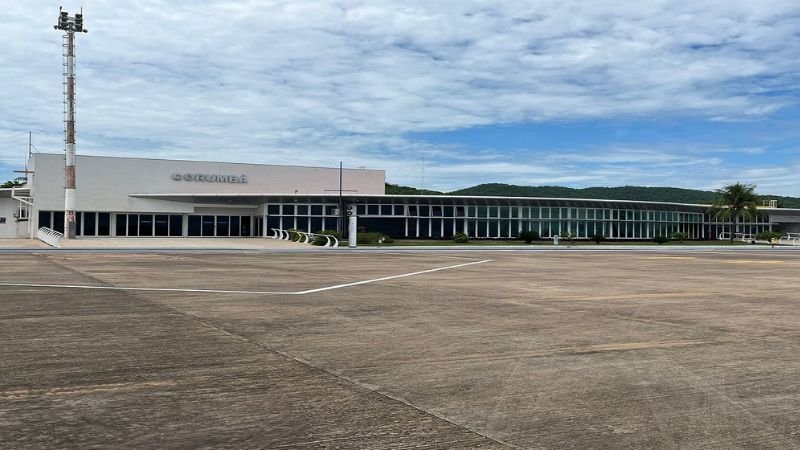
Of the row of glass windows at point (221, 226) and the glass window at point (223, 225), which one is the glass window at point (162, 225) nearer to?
the row of glass windows at point (221, 226)

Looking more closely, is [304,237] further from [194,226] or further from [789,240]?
[789,240]

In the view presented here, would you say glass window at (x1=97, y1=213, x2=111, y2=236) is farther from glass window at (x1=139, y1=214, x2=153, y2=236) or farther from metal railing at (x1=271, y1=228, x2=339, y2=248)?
metal railing at (x1=271, y1=228, x2=339, y2=248)

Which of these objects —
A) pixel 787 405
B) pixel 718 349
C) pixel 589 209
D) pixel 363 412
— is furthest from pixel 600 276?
pixel 589 209

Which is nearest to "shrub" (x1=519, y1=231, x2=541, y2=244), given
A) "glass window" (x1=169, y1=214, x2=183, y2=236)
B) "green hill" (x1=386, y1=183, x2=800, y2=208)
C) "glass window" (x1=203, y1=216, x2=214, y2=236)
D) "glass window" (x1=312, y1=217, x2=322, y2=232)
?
"glass window" (x1=312, y1=217, x2=322, y2=232)

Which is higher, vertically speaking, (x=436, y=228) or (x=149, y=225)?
(x=436, y=228)

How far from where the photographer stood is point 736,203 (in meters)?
75.0

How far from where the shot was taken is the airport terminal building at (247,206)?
57719 mm

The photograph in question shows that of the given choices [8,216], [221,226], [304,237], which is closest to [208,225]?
[221,226]

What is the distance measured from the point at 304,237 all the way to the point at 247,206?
14.2 metres

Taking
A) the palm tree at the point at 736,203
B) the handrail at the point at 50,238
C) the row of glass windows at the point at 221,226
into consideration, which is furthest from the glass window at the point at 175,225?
the palm tree at the point at 736,203

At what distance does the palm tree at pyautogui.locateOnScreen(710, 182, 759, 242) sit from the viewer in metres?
75.1

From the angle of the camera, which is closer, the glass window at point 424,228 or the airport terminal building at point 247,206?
the airport terminal building at point 247,206

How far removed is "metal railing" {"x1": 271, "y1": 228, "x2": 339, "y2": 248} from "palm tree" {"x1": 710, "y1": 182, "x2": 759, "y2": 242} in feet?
160

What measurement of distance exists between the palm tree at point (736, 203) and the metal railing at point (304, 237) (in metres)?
48.7
